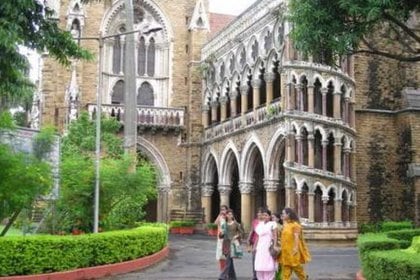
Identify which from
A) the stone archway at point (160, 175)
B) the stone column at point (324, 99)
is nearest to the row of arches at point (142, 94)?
the stone archway at point (160, 175)

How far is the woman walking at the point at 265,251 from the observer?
11.1m

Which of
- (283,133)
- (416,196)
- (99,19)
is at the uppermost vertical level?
(99,19)

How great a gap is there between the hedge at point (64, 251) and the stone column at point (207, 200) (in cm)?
1776

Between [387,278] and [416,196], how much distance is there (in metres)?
16.1

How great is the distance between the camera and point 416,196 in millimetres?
26109

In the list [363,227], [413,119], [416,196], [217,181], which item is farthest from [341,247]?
[217,181]

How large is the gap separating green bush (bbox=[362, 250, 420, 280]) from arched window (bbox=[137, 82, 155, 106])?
25.1m

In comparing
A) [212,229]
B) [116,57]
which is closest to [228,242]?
[212,229]

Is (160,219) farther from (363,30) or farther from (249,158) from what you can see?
(363,30)

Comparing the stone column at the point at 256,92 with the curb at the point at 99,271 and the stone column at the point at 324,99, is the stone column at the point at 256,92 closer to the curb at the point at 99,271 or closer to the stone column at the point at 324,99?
the stone column at the point at 324,99

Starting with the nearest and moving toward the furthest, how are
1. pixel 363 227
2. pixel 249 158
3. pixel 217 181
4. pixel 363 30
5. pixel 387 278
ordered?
1. pixel 387 278
2. pixel 363 30
3. pixel 363 227
4. pixel 249 158
5. pixel 217 181

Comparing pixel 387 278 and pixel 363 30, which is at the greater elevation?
pixel 363 30

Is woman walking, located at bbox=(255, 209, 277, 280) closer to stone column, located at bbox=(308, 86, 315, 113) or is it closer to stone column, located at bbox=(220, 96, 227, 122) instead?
stone column, located at bbox=(308, 86, 315, 113)

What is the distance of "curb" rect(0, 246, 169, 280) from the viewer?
42.7 ft
